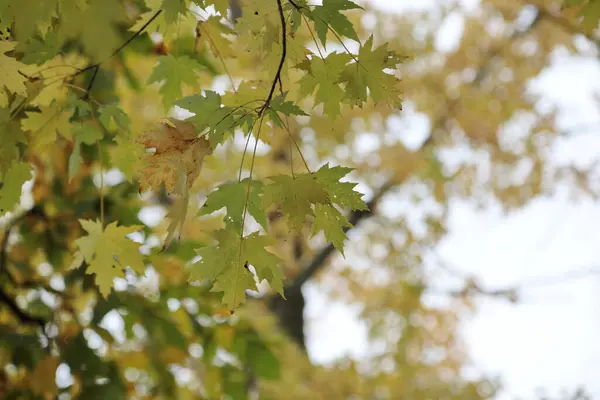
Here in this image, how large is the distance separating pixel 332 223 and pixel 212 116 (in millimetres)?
269

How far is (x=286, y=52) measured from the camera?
1.03 m

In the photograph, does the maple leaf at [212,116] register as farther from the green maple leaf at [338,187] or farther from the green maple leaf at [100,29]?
the green maple leaf at [100,29]

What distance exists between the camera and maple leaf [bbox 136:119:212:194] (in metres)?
0.87

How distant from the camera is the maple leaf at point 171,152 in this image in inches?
34.4

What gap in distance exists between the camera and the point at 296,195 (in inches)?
37.4

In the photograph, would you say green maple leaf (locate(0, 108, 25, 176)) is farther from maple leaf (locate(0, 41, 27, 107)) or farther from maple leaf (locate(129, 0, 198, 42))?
maple leaf (locate(129, 0, 198, 42))

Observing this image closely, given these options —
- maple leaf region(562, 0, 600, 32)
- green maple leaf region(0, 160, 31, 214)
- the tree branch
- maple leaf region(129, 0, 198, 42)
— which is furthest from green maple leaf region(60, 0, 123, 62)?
the tree branch

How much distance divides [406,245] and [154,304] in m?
2.57

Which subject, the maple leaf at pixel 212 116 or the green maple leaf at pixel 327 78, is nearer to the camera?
the maple leaf at pixel 212 116

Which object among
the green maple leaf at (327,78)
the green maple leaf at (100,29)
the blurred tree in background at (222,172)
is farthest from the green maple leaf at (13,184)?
the green maple leaf at (100,29)

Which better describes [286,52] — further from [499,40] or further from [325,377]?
[499,40]

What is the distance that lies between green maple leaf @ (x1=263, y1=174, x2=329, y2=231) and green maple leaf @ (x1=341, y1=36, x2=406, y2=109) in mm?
177

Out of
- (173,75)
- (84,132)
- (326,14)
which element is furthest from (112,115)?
(326,14)

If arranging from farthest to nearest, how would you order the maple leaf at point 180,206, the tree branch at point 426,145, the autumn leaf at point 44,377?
the tree branch at point 426,145
the autumn leaf at point 44,377
the maple leaf at point 180,206
